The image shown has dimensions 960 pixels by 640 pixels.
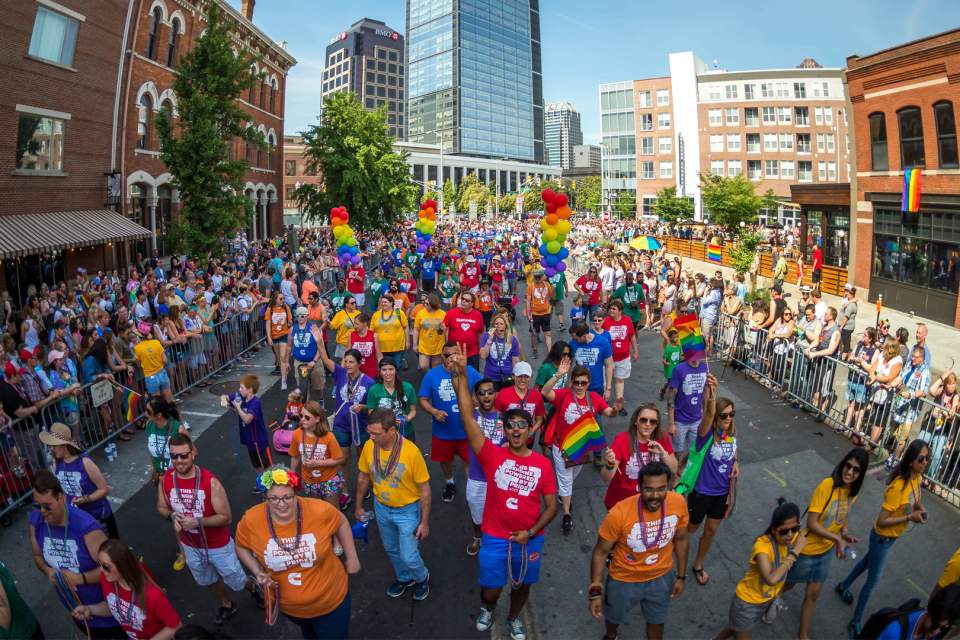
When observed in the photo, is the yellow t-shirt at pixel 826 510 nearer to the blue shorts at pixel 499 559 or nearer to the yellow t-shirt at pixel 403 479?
the blue shorts at pixel 499 559

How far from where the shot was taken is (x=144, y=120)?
23.6 meters

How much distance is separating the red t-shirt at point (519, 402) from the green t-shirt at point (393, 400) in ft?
3.41

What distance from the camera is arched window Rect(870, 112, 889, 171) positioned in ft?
70.4

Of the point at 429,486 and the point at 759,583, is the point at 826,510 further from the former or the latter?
the point at 429,486

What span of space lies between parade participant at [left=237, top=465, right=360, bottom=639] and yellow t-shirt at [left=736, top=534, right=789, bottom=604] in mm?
2781

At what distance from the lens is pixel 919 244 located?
65.8 feet

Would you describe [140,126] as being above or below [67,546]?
above

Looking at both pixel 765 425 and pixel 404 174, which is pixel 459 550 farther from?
pixel 404 174

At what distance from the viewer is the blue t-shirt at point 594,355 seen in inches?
312

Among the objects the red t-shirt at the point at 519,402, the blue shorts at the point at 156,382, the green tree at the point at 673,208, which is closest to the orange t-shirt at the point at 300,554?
the red t-shirt at the point at 519,402

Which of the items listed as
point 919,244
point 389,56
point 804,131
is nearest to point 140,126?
point 919,244

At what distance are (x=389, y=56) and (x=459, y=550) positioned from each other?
497 ft

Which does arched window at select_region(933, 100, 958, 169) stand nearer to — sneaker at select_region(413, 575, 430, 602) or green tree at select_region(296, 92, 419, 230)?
sneaker at select_region(413, 575, 430, 602)

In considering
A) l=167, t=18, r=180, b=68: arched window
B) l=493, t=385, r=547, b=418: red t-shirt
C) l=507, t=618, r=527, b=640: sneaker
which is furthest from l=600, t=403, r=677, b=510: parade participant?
l=167, t=18, r=180, b=68: arched window
